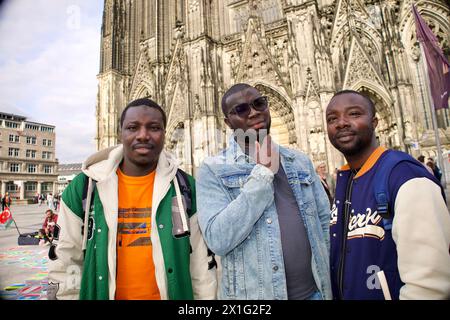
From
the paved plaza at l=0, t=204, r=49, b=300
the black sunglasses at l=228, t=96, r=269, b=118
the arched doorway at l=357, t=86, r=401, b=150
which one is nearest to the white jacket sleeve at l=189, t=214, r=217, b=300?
the black sunglasses at l=228, t=96, r=269, b=118

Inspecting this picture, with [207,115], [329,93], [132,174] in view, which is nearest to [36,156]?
[207,115]

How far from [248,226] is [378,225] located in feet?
2.27

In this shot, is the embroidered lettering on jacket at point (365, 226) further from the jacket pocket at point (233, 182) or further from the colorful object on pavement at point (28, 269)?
the colorful object on pavement at point (28, 269)

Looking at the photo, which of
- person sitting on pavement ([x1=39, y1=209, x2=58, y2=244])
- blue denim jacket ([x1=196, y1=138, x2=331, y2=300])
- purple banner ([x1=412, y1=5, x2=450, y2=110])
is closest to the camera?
blue denim jacket ([x1=196, y1=138, x2=331, y2=300])

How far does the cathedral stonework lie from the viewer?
41.1 feet

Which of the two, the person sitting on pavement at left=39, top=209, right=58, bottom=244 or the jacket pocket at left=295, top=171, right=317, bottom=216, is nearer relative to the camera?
the jacket pocket at left=295, top=171, right=317, bottom=216

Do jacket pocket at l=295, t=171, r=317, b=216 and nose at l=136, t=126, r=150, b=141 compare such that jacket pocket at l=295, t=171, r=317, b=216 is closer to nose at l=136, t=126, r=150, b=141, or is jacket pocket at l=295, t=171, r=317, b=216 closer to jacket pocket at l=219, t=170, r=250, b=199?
jacket pocket at l=219, t=170, r=250, b=199

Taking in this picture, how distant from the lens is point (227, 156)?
5.63 feet

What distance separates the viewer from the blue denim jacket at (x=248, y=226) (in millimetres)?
1405

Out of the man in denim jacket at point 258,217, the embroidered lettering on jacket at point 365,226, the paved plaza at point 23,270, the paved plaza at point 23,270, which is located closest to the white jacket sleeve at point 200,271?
the man in denim jacket at point 258,217

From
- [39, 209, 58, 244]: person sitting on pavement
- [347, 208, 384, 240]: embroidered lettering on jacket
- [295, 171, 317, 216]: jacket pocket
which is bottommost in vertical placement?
[39, 209, 58, 244]: person sitting on pavement

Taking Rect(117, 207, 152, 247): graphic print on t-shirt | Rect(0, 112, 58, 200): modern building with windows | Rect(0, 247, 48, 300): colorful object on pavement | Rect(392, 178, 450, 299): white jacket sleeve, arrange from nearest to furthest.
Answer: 1. Rect(392, 178, 450, 299): white jacket sleeve
2. Rect(117, 207, 152, 247): graphic print on t-shirt
3. Rect(0, 247, 48, 300): colorful object on pavement
4. Rect(0, 112, 58, 200): modern building with windows

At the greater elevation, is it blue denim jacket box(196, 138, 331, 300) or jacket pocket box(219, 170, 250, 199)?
jacket pocket box(219, 170, 250, 199)

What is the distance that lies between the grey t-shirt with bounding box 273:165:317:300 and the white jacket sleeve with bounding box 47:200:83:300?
1347 mm
